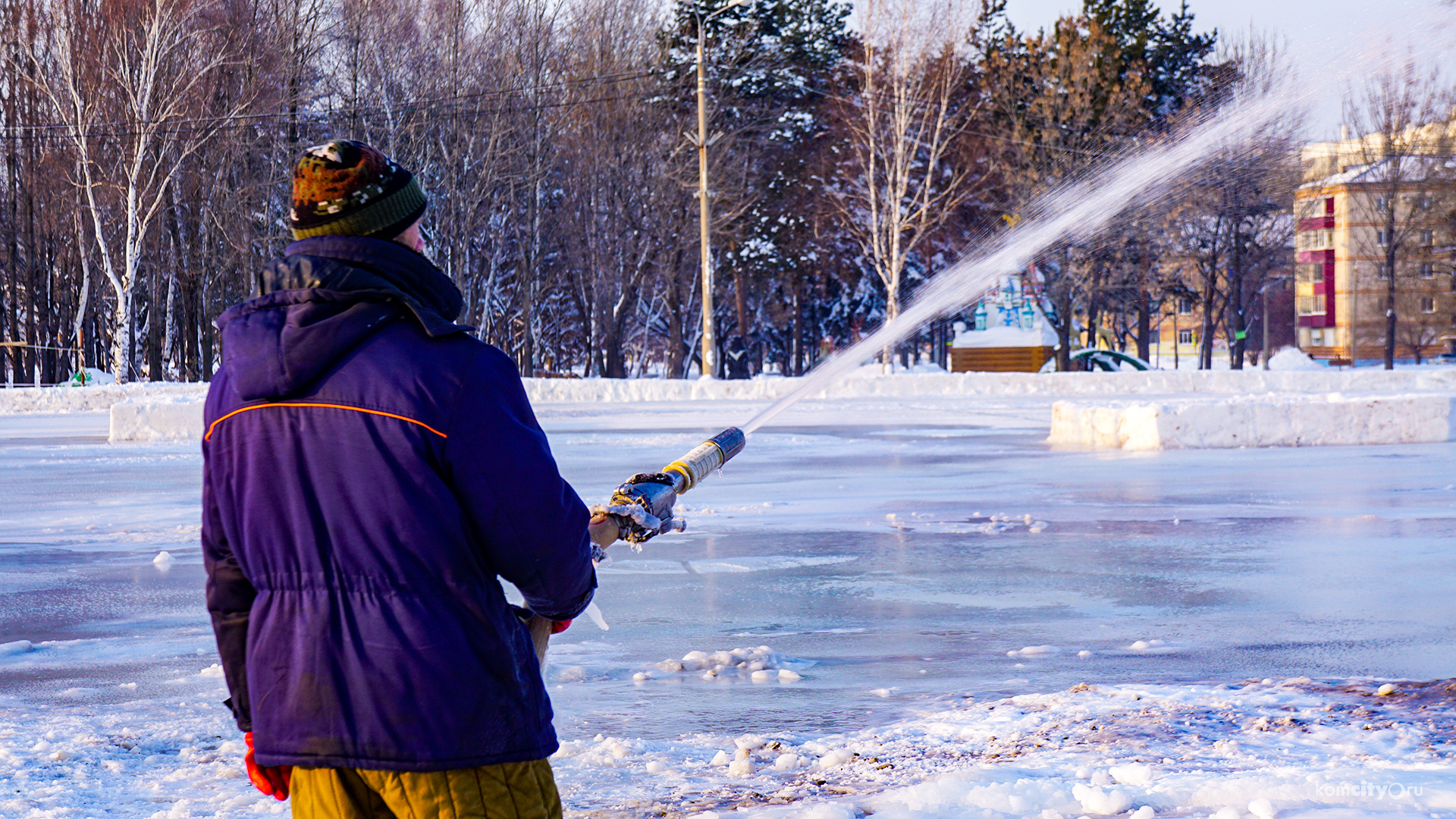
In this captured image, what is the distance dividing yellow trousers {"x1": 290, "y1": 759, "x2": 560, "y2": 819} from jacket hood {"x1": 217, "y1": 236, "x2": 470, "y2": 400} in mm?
602

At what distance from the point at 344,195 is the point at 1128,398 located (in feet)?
92.1

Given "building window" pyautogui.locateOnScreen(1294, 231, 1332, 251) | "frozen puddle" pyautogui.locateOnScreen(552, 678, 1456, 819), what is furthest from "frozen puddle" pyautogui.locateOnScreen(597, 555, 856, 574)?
"building window" pyautogui.locateOnScreen(1294, 231, 1332, 251)

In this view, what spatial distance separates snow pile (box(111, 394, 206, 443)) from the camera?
67.4 feet

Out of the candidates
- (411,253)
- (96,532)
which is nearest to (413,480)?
(411,253)

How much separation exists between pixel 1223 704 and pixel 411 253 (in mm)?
3888

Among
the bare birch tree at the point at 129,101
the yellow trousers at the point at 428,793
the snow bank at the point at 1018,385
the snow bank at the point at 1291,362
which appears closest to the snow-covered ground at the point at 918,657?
the yellow trousers at the point at 428,793

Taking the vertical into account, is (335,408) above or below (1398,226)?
below

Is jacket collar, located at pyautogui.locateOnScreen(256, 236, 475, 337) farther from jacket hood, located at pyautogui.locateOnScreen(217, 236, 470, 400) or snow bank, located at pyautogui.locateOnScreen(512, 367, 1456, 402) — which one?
snow bank, located at pyautogui.locateOnScreen(512, 367, 1456, 402)

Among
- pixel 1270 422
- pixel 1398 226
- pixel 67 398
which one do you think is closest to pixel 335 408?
pixel 1270 422

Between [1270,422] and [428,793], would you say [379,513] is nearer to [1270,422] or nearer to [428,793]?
[428,793]

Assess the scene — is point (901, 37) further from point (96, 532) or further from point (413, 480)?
point (413, 480)

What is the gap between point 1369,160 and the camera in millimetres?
44875

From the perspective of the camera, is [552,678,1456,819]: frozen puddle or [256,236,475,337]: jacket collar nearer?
[256,236,475,337]: jacket collar

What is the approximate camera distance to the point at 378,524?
2016 mm
